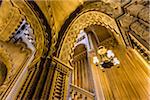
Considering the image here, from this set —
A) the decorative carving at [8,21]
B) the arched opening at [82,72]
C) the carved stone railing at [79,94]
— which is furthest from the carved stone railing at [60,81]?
the arched opening at [82,72]

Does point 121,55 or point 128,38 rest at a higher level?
point 121,55

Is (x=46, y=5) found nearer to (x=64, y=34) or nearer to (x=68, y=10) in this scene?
(x=68, y=10)

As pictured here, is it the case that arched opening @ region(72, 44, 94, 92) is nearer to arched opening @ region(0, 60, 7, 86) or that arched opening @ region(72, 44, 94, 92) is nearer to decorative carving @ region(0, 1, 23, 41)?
arched opening @ region(0, 60, 7, 86)

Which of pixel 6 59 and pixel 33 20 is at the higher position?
pixel 6 59

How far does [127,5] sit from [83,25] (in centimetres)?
131

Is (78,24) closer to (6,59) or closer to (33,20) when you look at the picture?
(33,20)

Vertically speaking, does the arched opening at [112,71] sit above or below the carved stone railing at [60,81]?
above

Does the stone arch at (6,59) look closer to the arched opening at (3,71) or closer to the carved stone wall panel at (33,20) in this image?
the arched opening at (3,71)

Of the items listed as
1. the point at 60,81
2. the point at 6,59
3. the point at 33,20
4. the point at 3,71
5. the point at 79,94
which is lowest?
the point at 60,81

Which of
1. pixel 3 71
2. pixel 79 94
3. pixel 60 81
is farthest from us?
pixel 3 71

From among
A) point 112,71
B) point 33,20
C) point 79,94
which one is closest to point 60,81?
point 33,20

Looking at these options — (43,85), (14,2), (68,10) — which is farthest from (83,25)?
(43,85)

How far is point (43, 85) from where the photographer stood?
2545 mm

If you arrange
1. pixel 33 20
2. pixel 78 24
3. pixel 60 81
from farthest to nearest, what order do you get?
pixel 78 24, pixel 33 20, pixel 60 81
